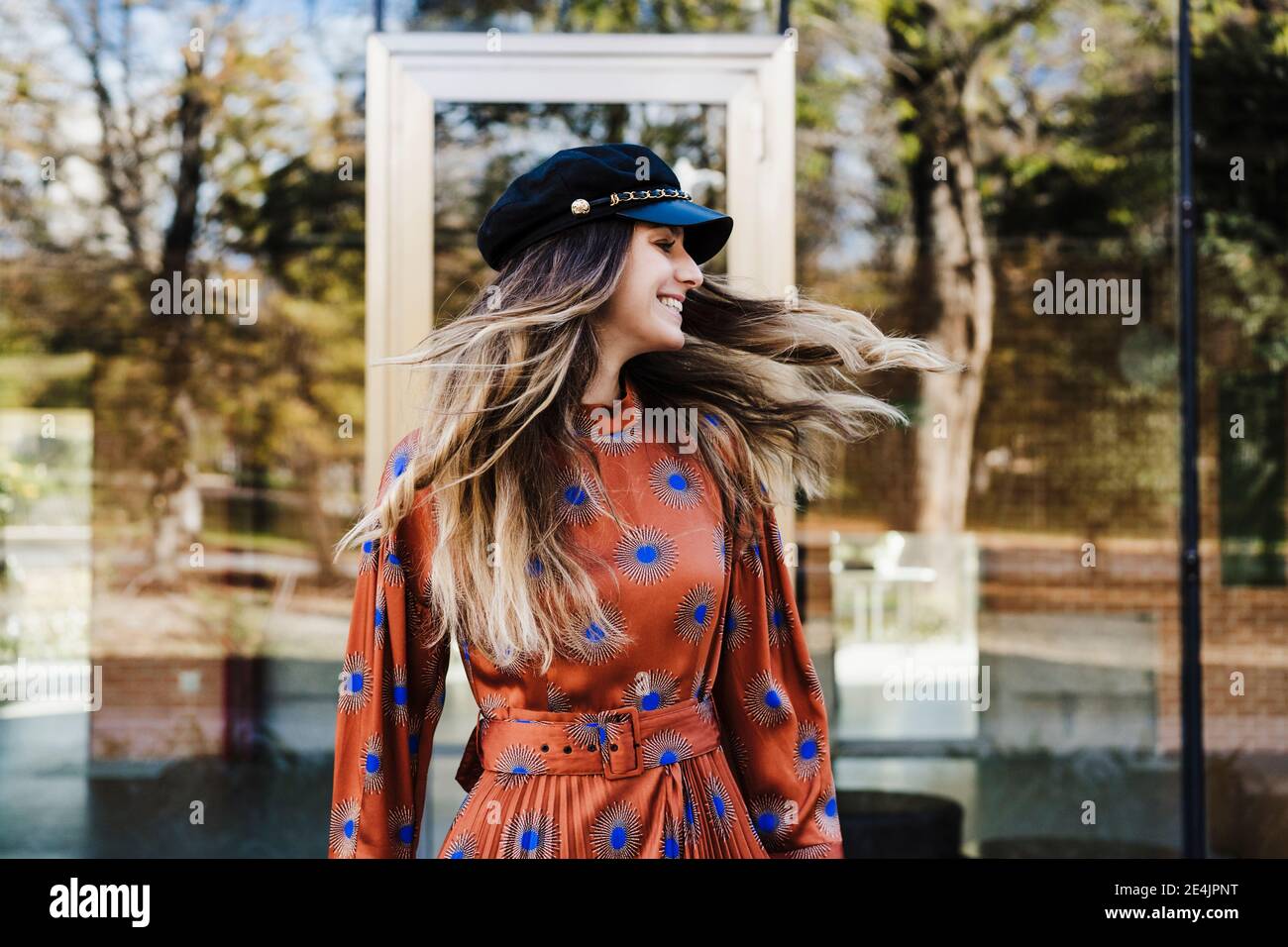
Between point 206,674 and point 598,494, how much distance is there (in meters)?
2.87

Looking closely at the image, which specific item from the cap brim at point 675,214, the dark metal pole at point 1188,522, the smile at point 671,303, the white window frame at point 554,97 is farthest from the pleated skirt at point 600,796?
the dark metal pole at point 1188,522

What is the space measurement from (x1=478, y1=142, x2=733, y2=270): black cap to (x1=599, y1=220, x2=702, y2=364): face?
1.9 inches

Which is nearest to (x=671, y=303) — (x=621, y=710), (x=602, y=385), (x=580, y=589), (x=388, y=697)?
(x=602, y=385)

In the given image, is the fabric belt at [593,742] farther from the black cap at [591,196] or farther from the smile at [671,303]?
the black cap at [591,196]

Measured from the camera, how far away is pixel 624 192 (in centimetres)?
202

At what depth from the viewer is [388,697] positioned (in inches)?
78.1

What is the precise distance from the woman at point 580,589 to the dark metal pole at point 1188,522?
283 centimetres

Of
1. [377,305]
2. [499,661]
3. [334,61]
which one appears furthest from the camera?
[334,61]

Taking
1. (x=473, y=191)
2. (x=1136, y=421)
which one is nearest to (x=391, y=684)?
(x=473, y=191)

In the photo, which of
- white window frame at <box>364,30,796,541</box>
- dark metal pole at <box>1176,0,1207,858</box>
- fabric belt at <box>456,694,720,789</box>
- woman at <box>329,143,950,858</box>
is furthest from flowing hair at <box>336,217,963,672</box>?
dark metal pole at <box>1176,0,1207,858</box>

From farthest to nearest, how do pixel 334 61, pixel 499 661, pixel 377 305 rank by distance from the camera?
pixel 334 61, pixel 377 305, pixel 499 661

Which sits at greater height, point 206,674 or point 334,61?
point 334,61

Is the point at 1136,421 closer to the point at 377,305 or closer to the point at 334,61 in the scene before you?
the point at 377,305

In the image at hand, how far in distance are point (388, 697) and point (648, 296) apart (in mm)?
732
